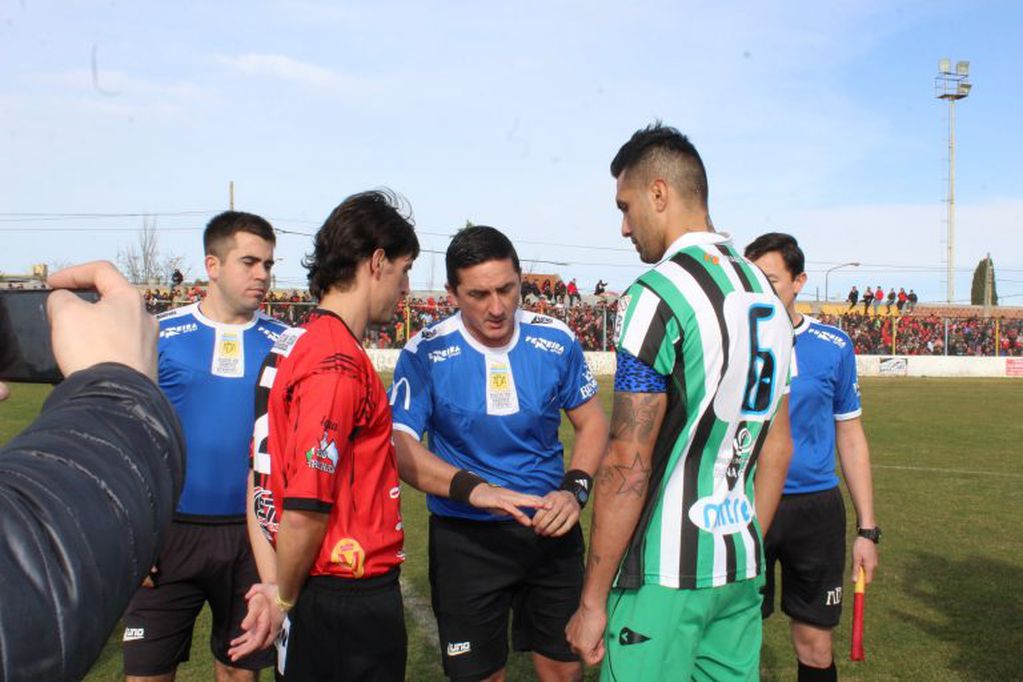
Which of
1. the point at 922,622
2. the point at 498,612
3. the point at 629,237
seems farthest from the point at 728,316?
the point at 922,622

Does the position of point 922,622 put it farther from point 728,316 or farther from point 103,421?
point 103,421

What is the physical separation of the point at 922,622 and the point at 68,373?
21.4ft

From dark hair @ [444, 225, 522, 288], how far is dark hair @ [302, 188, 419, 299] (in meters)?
0.95

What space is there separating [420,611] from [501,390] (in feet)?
9.50

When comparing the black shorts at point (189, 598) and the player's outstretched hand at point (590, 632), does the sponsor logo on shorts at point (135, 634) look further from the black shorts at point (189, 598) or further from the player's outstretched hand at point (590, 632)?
the player's outstretched hand at point (590, 632)

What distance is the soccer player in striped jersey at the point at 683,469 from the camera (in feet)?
9.05

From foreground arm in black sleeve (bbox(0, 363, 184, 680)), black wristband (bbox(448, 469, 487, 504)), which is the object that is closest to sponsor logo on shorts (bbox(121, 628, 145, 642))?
black wristband (bbox(448, 469, 487, 504))

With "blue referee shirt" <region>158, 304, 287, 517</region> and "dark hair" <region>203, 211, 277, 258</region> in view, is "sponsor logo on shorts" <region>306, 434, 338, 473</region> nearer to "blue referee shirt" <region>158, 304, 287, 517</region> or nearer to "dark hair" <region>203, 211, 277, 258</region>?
"blue referee shirt" <region>158, 304, 287, 517</region>

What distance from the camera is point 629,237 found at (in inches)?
126

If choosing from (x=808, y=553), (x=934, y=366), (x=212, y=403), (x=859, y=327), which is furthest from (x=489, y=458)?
(x=859, y=327)

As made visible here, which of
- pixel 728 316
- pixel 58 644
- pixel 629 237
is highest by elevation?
pixel 629 237

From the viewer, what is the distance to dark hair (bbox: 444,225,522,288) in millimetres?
4160

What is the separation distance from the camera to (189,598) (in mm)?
4293

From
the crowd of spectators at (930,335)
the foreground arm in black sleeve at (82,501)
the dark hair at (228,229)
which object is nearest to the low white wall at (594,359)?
the crowd of spectators at (930,335)
